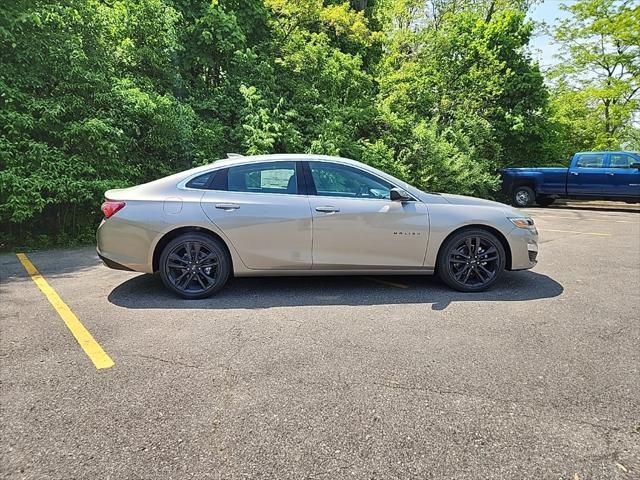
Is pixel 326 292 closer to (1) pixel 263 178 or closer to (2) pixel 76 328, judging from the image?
(1) pixel 263 178

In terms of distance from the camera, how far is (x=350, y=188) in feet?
16.1

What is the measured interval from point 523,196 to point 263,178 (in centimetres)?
1342

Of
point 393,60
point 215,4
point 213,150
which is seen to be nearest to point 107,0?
point 215,4

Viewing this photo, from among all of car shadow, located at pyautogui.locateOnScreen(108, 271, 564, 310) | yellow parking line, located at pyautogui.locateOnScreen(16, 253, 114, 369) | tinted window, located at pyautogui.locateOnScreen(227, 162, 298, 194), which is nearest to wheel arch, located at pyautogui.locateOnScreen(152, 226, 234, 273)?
car shadow, located at pyautogui.locateOnScreen(108, 271, 564, 310)

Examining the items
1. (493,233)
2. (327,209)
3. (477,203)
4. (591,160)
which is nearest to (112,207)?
(327,209)

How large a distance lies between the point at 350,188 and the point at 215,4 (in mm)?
8213

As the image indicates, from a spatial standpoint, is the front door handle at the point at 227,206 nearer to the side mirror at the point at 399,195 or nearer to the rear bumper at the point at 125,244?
the rear bumper at the point at 125,244

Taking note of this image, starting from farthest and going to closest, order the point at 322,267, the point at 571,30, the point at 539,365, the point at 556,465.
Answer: the point at 571,30 → the point at 322,267 → the point at 539,365 → the point at 556,465

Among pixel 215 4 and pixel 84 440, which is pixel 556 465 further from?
pixel 215 4

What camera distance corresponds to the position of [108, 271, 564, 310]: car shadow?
15.0 ft

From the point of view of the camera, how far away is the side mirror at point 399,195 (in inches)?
190

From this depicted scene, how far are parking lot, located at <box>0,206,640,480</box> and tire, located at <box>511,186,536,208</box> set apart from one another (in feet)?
37.6

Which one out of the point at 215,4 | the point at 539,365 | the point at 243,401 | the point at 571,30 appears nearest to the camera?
the point at 243,401

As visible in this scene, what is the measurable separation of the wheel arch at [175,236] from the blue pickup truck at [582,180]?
13.7 meters
